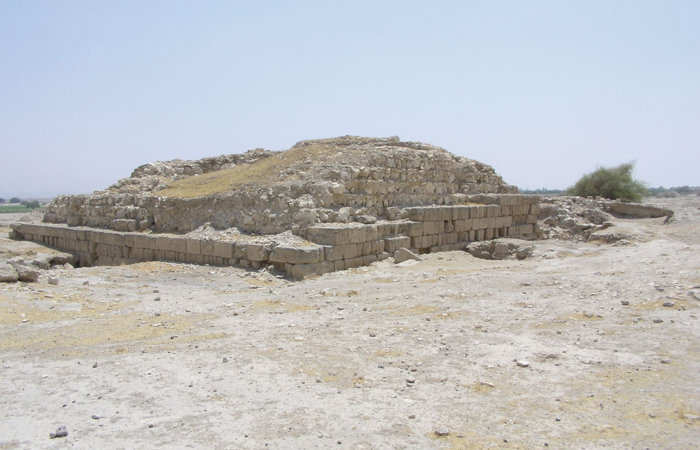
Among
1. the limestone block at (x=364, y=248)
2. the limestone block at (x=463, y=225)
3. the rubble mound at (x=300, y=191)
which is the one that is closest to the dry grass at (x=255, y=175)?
the rubble mound at (x=300, y=191)

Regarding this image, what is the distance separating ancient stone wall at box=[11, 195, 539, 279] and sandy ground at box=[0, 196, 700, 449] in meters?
1.18

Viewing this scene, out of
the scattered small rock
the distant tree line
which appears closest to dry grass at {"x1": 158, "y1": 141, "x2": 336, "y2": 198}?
the scattered small rock

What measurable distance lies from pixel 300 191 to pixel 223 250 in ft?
6.71

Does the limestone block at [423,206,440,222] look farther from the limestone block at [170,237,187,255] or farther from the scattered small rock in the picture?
the scattered small rock

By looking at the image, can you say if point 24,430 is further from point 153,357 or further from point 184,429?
point 153,357

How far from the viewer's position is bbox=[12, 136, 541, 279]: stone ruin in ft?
34.1

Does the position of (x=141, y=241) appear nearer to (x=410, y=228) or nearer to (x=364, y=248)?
(x=364, y=248)

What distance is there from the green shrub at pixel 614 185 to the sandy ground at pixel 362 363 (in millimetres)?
20489

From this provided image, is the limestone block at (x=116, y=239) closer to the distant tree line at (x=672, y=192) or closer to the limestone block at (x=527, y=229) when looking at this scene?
the limestone block at (x=527, y=229)

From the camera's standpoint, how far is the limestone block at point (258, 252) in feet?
32.7

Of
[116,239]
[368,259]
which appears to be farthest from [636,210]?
[116,239]

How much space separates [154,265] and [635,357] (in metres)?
8.94

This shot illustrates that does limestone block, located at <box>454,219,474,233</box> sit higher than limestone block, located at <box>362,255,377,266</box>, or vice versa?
limestone block, located at <box>454,219,474,233</box>

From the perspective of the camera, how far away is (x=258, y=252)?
393 inches
